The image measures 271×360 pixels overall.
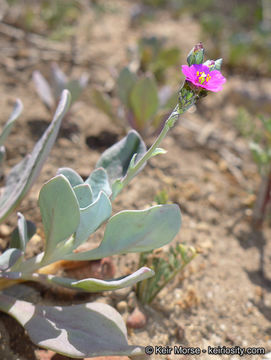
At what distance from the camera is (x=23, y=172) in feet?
5.54

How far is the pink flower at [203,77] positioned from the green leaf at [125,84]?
1394 mm

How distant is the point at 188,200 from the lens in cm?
236

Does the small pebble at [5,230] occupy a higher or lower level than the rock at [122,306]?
higher

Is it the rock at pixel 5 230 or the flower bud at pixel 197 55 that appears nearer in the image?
the flower bud at pixel 197 55

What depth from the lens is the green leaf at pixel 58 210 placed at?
1243 millimetres

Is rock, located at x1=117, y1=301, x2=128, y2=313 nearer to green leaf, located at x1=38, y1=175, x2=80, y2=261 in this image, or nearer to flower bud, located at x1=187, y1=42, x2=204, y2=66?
green leaf, located at x1=38, y1=175, x2=80, y2=261

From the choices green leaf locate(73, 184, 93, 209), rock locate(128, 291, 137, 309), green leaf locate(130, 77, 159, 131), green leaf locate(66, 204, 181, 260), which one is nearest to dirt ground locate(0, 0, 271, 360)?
rock locate(128, 291, 137, 309)

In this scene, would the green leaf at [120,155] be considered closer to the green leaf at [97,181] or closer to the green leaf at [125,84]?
the green leaf at [97,181]

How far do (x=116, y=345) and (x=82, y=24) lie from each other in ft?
12.4

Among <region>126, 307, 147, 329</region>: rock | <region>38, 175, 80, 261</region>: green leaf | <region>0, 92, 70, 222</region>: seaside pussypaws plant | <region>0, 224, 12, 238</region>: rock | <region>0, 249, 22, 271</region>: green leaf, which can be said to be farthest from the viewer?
<region>0, 224, 12, 238</region>: rock

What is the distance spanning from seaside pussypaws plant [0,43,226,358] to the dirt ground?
0.15 metres

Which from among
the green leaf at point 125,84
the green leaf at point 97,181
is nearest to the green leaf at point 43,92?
the green leaf at point 125,84

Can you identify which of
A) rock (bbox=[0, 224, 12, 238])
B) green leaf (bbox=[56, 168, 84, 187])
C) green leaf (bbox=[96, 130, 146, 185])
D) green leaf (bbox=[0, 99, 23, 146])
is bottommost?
rock (bbox=[0, 224, 12, 238])

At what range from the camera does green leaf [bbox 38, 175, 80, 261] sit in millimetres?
1243
